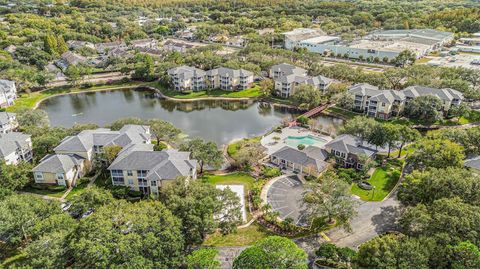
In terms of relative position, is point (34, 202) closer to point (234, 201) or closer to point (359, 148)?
point (234, 201)

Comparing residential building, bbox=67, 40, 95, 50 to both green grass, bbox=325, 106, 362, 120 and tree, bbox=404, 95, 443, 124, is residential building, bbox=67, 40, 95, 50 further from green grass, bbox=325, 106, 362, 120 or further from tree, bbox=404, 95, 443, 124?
tree, bbox=404, 95, 443, 124

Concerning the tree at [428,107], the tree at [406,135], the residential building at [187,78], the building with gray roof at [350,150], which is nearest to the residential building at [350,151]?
the building with gray roof at [350,150]

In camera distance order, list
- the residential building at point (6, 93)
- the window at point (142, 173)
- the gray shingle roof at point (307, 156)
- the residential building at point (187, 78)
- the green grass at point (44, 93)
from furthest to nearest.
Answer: the residential building at point (187, 78) < the green grass at point (44, 93) < the residential building at point (6, 93) < the gray shingle roof at point (307, 156) < the window at point (142, 173)

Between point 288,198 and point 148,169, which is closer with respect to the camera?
point 148,169

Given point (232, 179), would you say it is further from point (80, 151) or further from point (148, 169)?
point (80, 151)

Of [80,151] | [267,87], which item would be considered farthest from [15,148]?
[267,87]

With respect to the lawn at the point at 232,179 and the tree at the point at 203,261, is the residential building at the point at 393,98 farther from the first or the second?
the tree at the point at 203,261

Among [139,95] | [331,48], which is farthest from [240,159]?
[331,48]
